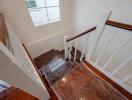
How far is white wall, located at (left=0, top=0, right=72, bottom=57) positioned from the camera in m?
1.75

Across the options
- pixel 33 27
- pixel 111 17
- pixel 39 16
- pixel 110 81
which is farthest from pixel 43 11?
pixel 110 81

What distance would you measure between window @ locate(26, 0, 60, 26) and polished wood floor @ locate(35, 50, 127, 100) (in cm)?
159

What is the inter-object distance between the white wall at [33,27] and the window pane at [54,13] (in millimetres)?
138

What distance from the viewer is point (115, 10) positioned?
173 centimetres

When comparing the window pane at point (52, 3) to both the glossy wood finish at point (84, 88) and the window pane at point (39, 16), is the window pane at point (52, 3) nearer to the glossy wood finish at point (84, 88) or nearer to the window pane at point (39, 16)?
the window pane at point (39, 16)

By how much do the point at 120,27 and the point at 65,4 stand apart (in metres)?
1.96

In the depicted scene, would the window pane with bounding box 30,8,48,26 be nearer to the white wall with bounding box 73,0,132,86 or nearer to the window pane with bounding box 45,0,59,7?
the window pane with bounding box 45,0,59,7

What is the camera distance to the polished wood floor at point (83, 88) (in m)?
1.34

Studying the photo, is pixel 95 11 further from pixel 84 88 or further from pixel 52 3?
pixel 84 88

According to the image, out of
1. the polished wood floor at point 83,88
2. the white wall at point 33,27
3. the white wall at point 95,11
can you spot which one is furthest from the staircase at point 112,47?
the white wall at point 33,27

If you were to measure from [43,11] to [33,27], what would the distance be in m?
0.50

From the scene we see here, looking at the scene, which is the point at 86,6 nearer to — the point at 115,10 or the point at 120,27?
the point at 115,10

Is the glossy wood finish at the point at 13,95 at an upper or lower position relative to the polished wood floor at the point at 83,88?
upper

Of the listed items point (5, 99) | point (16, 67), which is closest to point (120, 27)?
point (16, 67)
